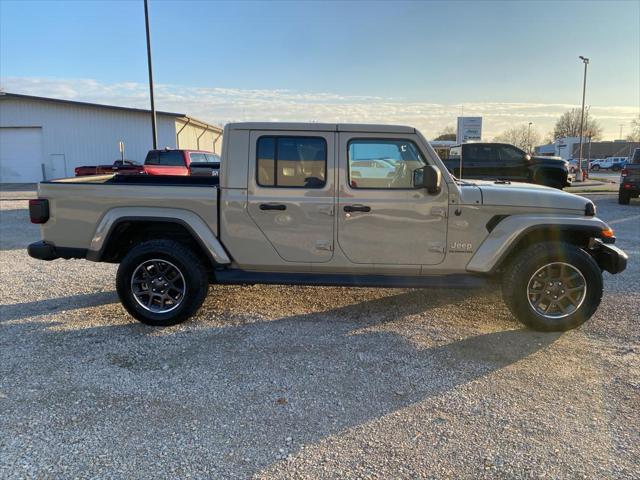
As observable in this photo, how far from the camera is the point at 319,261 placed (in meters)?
4.38

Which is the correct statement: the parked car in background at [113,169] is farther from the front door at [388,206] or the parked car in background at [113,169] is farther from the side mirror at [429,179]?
the side mirror at [429,179]

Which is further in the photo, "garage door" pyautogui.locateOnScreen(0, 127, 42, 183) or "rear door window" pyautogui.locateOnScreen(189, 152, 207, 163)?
"garage door" pyautogui.locateOnScreen(0, 127, 42, 183)

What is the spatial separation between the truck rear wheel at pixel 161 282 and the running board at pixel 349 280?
0.25 metres

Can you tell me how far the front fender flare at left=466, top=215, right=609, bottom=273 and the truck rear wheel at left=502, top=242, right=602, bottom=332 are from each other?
6.3 inches

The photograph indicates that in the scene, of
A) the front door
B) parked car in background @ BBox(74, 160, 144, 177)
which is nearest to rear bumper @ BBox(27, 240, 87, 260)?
the front door

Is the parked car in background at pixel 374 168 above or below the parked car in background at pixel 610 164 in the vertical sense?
below

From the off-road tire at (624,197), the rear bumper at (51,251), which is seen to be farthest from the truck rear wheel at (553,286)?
the off-road tire at (624,197)

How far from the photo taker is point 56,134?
28.6 meters

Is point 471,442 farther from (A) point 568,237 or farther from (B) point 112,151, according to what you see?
(B) point 112,151

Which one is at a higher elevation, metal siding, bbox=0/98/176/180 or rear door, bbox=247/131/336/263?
metal siding, bbox=0/98/176/180

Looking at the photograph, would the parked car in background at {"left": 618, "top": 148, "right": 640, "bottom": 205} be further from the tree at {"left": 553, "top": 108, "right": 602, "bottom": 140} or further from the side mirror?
the tree at {"left": 553, "top": 108, "right": 602, "bottom": 140}

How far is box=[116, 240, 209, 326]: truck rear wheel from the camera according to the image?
433cm

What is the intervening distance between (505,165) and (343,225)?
491 inches

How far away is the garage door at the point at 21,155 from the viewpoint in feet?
93.6
